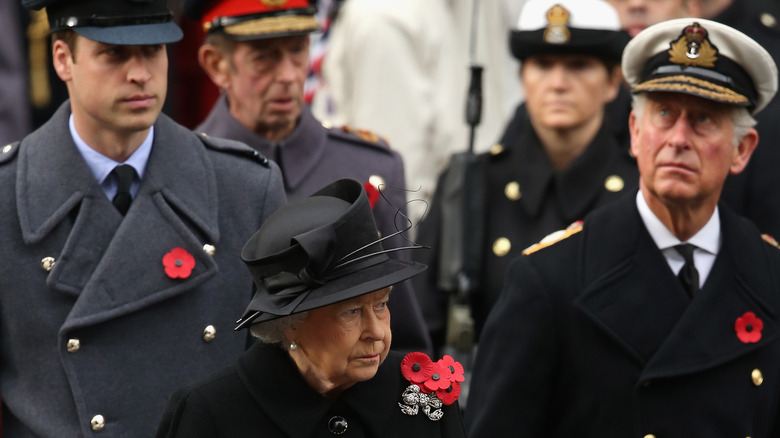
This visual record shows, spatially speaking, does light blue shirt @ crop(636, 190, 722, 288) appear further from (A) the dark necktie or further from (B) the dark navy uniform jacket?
(B) the dark navy uniform jacket

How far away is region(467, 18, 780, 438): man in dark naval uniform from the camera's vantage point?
5148 millimetres

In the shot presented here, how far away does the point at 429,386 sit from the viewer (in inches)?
173

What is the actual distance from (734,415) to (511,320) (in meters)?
0.77

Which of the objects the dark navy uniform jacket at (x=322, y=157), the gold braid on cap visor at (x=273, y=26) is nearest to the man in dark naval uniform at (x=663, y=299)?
the dark navy uniform jacket at (x=322, y=157)

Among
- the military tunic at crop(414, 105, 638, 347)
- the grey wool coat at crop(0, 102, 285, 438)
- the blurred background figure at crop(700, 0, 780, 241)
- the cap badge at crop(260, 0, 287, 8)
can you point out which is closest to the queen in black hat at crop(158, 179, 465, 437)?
the grey wool coat at crop(0, 102, 285, 438)

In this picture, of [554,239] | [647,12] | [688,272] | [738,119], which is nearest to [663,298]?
[688,272]

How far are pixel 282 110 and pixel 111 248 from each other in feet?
5.24

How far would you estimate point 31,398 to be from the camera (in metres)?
4.97

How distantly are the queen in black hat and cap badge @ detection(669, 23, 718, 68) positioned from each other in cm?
153

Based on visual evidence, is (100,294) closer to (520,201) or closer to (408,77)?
(520,201)

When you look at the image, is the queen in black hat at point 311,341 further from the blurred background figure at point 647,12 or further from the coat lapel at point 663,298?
the blurred background figure at point 647,12

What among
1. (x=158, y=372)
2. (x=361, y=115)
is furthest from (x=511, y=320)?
(x=361, y=115)

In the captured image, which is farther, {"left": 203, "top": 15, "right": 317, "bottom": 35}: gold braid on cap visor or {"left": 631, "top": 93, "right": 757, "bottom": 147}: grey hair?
{"left": 203, "top": 15, "right": 317, "bottom": 35}: gold braid on cap visor

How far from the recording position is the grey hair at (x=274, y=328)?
13.8 ft
